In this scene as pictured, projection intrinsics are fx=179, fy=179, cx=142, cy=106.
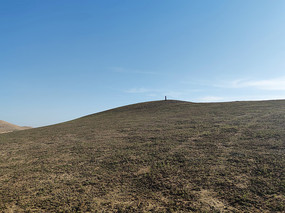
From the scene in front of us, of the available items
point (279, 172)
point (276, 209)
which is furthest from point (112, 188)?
point (279, 172)

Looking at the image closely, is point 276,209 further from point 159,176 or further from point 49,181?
point 49,181

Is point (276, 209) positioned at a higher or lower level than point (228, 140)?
lower

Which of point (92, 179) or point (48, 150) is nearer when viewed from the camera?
point (92, 179)

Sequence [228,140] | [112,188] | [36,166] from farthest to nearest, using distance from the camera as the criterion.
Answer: [228,140]
[36,166]
[112,188]

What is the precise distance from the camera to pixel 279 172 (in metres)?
3.90

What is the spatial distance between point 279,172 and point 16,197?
5.48 meters

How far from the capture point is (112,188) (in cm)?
368

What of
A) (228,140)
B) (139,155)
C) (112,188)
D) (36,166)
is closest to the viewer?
(112,188)

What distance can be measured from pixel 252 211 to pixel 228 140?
158 inches

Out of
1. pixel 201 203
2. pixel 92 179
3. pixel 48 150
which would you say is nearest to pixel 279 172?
pixel 201 203

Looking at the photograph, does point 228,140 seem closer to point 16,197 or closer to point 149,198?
point 149,198

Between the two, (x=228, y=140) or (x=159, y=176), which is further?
(x=228, y=140)

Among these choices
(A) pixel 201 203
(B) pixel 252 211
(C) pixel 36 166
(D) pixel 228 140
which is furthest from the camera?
(D) pixel 228 140

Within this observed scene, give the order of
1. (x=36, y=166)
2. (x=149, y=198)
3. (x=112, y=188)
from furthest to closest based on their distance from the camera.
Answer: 1. (x=36, y=166)
2. (x=112, y=188)
3. (x=149, y=198)
